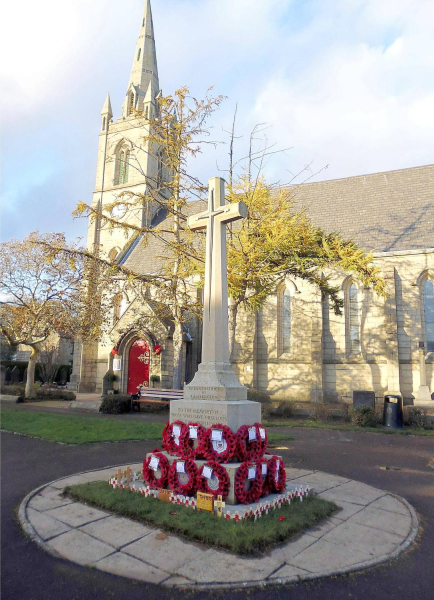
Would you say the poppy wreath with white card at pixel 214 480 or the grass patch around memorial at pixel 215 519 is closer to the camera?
the grass patch around memorial at pixel 215 519

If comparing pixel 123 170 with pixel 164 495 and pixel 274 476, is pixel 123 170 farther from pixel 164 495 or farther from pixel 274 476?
pixel 274 476

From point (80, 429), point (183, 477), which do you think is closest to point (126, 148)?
point (80, 429)

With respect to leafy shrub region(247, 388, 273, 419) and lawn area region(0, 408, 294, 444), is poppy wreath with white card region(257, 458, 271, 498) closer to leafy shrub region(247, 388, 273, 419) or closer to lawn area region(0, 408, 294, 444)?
lawn area region(0, 408, 294, 444)

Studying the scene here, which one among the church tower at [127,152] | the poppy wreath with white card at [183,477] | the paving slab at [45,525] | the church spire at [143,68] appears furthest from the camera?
the church spire at [143,68]

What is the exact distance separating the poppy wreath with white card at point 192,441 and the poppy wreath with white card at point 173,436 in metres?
0.10

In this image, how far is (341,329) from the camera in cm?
2164

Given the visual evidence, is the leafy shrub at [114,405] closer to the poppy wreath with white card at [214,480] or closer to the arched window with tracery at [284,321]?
the arched window with tracery at [284,321]

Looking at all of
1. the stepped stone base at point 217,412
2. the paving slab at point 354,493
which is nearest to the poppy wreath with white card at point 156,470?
the stepped stone base at point 217,412

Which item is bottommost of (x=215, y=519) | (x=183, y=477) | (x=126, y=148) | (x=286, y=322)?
(x=215, y=519)

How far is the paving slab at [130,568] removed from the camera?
11.9 ft

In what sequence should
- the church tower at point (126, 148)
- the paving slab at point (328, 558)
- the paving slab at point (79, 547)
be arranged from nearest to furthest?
1. the paving slab at point (328, 558)
2. the paving slab at point (79, 547)
3. the church tower at point (126, 148)

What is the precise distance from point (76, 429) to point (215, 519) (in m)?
7.82

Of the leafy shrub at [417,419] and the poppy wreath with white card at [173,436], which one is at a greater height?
the poppy wreath with white card at [173,436]

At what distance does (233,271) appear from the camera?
47.7 feet
